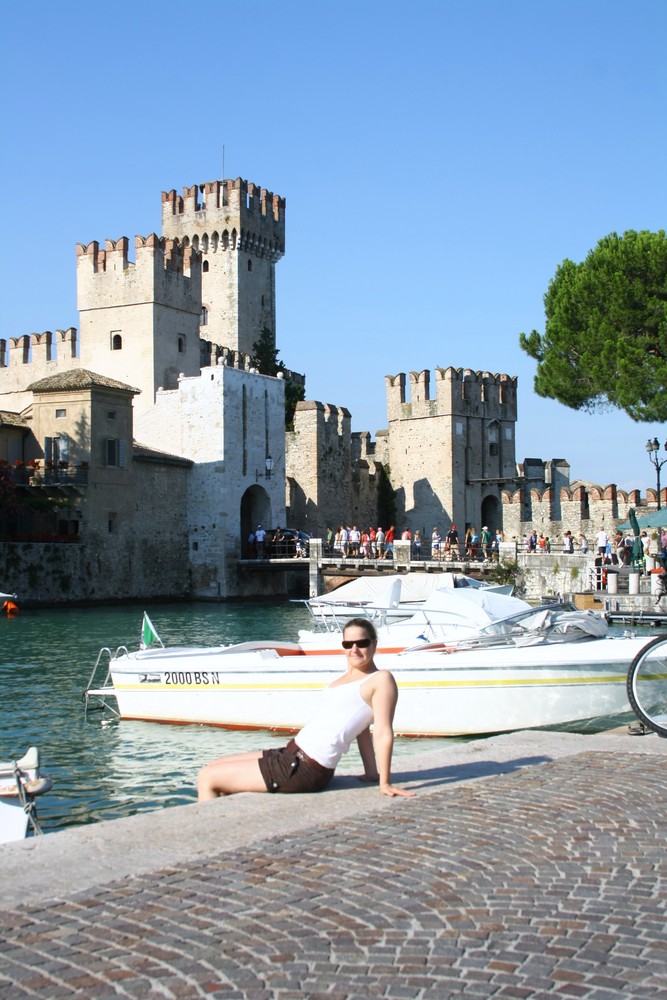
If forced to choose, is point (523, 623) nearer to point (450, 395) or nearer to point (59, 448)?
point (59, 448)

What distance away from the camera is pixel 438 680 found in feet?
48.6

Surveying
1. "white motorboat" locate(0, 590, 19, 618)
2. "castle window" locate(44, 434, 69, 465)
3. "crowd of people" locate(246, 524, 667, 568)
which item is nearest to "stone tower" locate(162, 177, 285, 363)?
"crowd of people" locate(246, 524, 667, 568)

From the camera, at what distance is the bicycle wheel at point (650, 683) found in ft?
28.1

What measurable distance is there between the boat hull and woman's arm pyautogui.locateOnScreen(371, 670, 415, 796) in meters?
7.99

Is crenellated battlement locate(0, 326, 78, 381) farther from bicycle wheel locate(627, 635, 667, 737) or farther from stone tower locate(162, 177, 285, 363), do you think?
bicycle wheel locate(627, 635, 667, 737)

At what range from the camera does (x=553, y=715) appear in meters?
14.5

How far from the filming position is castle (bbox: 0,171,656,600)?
133ft

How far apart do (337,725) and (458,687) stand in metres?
8.14

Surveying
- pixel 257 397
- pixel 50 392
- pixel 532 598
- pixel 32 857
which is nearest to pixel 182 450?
pixel 257 397

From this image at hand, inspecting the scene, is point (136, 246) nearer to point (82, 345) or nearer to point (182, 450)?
point (82, 345)

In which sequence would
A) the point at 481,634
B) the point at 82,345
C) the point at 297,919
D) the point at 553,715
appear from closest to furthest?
the point at 297,919, the point at 553,715, the point at 481,634, the point at 82,345

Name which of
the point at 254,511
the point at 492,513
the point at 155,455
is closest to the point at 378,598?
the point at 155,455

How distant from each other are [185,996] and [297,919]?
0.77 meters

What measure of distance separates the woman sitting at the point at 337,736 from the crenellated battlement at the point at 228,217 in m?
58.9
